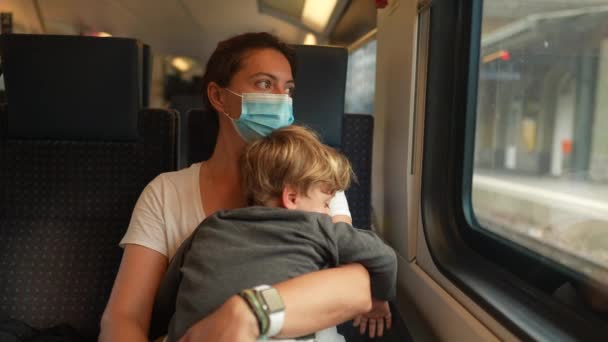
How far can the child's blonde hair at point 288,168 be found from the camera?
3.37 ft

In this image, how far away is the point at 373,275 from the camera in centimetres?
105

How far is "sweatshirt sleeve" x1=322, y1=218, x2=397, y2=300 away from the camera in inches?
39.3

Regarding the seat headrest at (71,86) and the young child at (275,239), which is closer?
the young child at (275,239)

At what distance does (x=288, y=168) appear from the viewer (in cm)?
102

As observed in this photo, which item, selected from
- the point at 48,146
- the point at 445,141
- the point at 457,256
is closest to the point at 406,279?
the point at 457,256

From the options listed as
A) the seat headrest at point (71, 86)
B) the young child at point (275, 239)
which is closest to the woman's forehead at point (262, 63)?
the young child at point (275, 239)

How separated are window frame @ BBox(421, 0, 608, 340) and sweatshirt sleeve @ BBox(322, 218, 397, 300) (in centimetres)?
33

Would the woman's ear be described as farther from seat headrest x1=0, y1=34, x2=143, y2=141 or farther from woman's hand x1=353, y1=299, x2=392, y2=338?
woman's hand x1=353, y1=299, x2=392, y2=338

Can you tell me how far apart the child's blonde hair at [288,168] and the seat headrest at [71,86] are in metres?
0.74

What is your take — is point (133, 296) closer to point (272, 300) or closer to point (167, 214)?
point (167, 214)

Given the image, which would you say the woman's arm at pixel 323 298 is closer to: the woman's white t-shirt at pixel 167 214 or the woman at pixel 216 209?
the woman at pixel 216 209

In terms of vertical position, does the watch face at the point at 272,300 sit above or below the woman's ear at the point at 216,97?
below

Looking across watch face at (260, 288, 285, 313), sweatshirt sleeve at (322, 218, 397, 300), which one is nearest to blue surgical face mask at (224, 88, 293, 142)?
sweatshirt sleeve at (322, 218, 397, 300)

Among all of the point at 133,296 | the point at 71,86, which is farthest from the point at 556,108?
the point at 71,86
